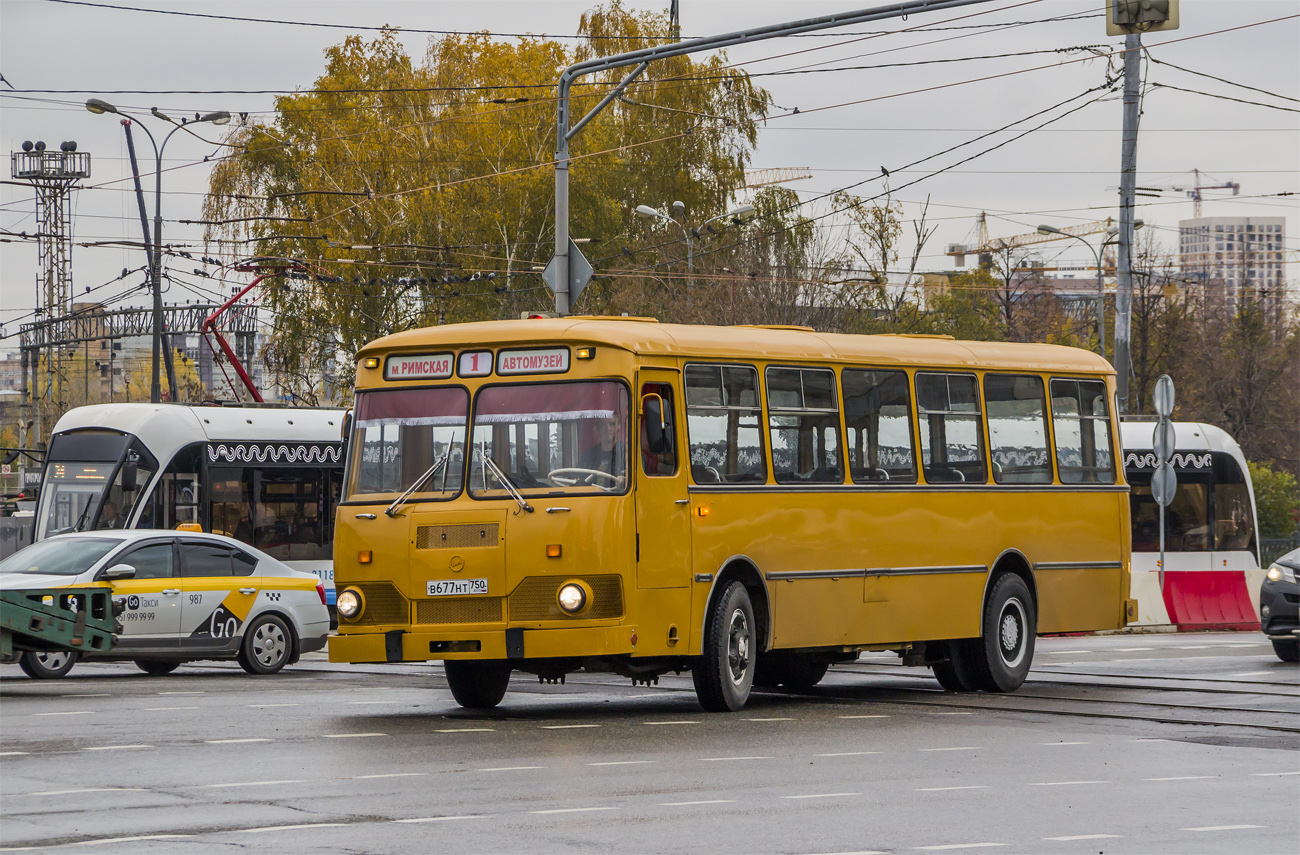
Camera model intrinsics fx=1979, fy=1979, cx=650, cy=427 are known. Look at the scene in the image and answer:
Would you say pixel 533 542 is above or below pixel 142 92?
below

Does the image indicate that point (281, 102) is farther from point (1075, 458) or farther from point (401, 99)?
point (1075, 458)

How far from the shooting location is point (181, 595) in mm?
19531

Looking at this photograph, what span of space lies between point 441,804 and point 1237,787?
4.32 metres

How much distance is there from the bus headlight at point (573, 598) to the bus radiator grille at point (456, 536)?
62 centimetres

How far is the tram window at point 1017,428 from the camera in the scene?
17578 millimetres

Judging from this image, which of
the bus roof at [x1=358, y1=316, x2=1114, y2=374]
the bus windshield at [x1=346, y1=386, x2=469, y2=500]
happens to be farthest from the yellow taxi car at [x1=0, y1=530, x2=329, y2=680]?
the bus roof at [x1=358, y1=316, x2=1114, y2=374]

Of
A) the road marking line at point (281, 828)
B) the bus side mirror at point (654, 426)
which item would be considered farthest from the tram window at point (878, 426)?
the road marking line at point (281, 828)

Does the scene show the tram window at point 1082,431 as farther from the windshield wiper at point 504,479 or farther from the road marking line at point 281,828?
the road marking line at point 281,828

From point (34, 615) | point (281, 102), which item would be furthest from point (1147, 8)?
point (281, 102)

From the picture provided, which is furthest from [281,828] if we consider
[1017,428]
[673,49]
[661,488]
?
[673,49]

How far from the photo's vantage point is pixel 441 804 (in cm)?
956

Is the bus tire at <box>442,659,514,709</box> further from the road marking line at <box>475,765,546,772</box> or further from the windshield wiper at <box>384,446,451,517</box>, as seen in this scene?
the road marking line at <box>475,765,546,772</box>

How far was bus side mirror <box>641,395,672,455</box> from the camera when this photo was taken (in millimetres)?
14195

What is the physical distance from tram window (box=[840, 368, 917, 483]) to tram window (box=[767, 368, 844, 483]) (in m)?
0.19
